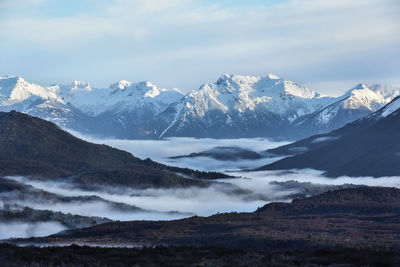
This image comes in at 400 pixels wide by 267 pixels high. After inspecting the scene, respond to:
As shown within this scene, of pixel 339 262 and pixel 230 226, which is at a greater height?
pixel 230 226

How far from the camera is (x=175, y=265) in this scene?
100 metres

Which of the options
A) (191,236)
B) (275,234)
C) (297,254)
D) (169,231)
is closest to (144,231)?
(169,231)

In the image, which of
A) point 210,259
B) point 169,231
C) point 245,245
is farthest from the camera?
point 169,231

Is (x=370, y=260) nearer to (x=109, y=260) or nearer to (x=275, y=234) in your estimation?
(x=109, y=260)

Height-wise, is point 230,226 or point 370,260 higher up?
point 230,226

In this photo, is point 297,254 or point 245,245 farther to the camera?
point 245,245

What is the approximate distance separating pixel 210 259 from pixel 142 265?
1115cm

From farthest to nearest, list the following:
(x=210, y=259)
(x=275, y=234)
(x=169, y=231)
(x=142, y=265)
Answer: (x=169, y=231) → (x=275, y=234) → (x=210, y=259) → (x=142, y=265)

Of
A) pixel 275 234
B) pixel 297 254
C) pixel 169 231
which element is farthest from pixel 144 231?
pixel 297 254

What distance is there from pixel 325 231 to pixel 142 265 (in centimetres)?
8964

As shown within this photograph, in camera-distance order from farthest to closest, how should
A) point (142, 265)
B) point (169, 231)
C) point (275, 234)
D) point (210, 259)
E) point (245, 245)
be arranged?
point (169, 231)
point (275, 234)
point (245, 245)
point (210, 259)
point (142, 265)

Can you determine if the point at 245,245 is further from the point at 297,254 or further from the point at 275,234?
the point at 297,254

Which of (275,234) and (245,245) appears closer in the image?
(245,245)

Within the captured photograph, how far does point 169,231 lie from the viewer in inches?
7756
